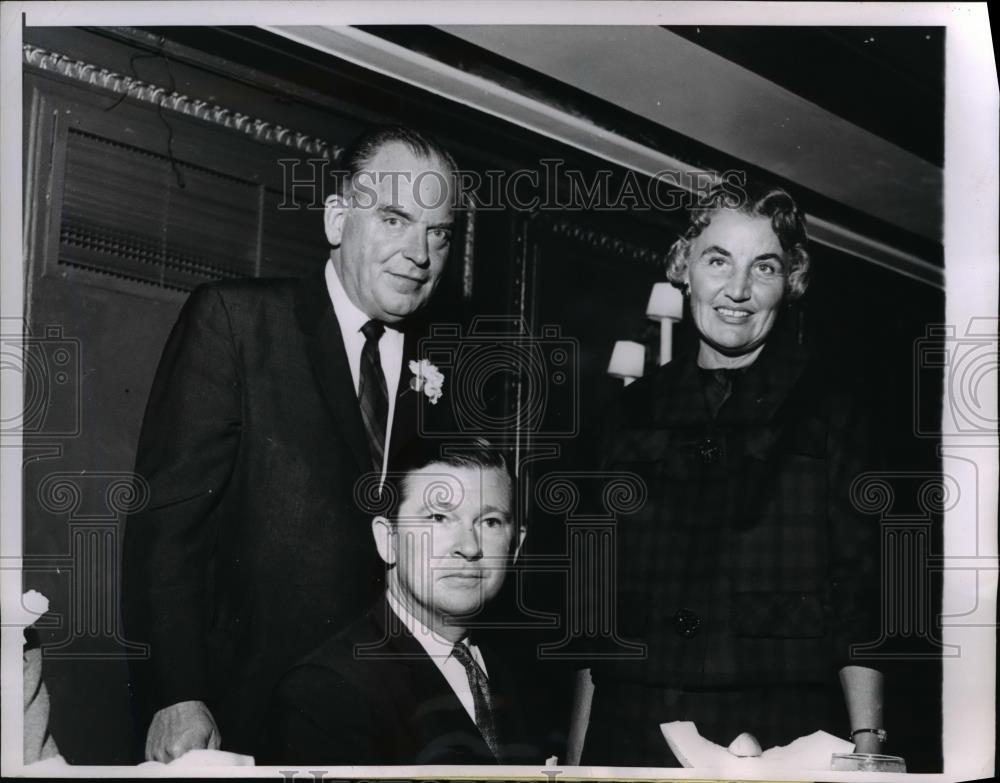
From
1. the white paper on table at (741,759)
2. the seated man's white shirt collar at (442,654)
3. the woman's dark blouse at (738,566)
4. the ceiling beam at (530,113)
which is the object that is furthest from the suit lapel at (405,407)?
the white paper on table at (741,759)

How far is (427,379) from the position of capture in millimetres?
2520

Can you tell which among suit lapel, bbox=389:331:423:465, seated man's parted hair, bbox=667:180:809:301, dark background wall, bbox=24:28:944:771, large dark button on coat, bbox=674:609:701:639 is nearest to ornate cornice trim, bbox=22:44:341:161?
dark background wall, bbox=24:28:944:771

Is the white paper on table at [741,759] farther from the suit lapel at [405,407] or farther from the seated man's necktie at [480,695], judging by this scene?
the suit lapel at [405,407]

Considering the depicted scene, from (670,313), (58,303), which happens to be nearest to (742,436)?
(670,313)

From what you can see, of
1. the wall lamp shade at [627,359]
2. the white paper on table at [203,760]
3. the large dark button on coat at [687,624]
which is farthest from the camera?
the wall lamp shade at [627,359]

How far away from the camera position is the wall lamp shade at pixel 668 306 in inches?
102

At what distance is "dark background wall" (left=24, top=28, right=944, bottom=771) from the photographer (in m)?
2.41

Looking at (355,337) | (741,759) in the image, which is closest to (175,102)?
(355,337)

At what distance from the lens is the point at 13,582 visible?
2.42 m

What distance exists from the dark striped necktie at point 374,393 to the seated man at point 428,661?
3.1 inches

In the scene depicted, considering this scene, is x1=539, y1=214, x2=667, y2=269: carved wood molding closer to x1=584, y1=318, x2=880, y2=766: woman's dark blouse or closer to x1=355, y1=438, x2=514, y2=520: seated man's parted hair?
x1=584, y1=318, x2=880, y2=766: woman's dark blouse

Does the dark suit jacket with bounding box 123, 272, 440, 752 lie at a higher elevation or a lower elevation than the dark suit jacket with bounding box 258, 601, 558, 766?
higher

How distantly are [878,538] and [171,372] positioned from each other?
1430 millimetres

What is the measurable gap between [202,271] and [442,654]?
0.88 m
